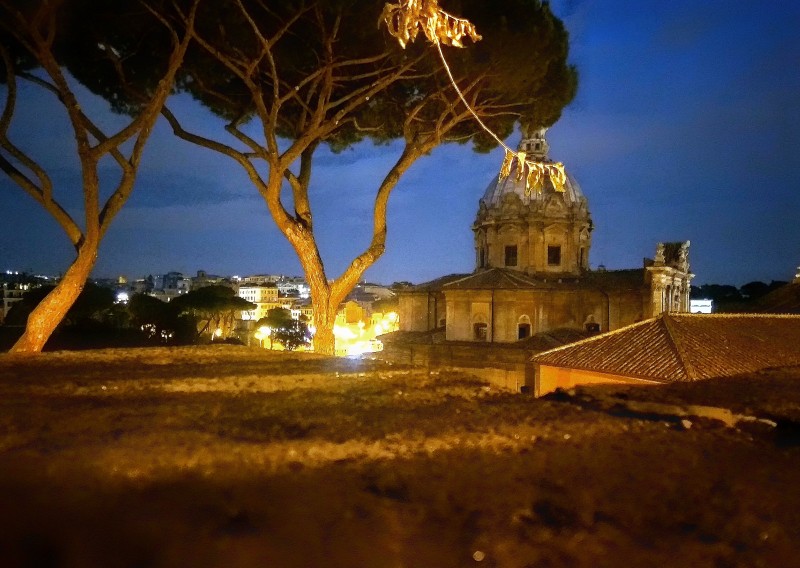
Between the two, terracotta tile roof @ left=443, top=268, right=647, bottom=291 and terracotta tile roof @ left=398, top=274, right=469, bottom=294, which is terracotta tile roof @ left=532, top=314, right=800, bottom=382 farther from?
terracotta tile roof @ left=398, top=274, right=469, bottom=294

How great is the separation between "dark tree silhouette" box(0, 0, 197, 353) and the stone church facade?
1771 cm

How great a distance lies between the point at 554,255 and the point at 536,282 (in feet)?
12.2

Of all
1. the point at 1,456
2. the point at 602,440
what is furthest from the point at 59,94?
the point at 602,440

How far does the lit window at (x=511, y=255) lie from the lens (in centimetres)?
3055

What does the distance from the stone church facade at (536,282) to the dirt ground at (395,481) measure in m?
23.6

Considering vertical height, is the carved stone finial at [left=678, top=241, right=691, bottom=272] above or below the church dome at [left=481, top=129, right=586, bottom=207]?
below

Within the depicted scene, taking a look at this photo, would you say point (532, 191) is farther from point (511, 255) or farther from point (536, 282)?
point (536, 282)

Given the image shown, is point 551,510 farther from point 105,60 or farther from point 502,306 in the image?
point 502,306

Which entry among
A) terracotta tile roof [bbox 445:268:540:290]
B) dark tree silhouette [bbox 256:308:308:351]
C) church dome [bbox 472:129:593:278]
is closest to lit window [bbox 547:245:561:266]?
church dome [bbox 472:129:593:278]

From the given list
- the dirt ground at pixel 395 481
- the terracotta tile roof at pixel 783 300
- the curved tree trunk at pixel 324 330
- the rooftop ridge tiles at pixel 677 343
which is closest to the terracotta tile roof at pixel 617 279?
the terracotta tile roof at pixel 783 300

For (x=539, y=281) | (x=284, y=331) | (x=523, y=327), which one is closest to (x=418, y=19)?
(x=523, y=327)

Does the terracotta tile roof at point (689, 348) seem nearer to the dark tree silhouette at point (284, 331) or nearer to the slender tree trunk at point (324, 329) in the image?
the slender tree trunk at point (324, 329)

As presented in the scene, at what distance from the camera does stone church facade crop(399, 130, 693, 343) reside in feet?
88.5

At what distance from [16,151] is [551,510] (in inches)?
361
